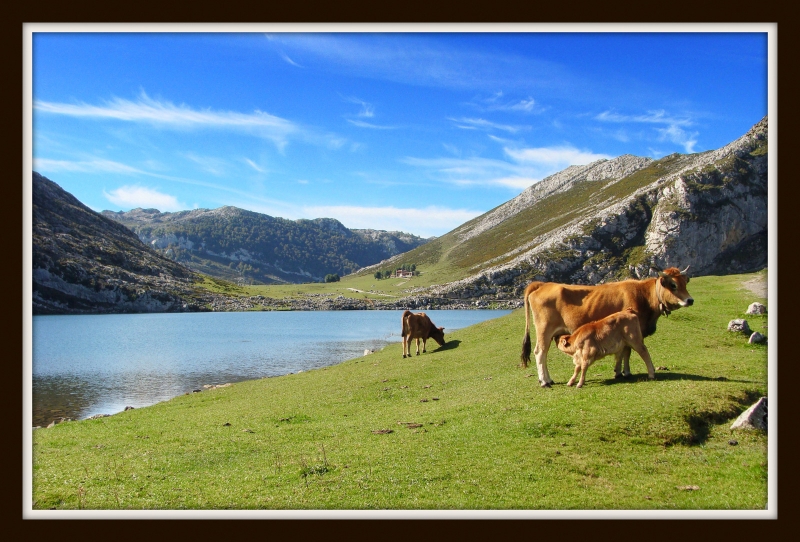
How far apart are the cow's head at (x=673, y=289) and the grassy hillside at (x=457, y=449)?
2.33 m

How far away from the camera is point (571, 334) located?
578 inches

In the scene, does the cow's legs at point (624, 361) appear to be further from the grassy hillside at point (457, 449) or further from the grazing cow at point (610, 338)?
the grassy hillside at point (457, 449)

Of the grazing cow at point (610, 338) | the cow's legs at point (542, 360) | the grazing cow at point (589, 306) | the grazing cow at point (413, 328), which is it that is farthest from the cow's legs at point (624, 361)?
the grazing cow at point (413, 328)

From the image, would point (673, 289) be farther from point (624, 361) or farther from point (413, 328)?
point (413, 328)

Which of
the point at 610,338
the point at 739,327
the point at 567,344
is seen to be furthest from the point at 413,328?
the point at 610,338

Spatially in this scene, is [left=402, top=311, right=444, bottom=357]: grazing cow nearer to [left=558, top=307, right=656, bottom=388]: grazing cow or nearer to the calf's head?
the calf's head

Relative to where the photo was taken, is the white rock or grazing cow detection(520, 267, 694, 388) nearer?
grazing cow detection(520, 267, 694, 388)

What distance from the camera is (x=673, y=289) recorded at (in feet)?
45.5

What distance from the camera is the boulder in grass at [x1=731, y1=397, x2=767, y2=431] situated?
10.6 meters

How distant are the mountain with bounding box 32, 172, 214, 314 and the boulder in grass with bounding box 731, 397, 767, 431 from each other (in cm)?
14365

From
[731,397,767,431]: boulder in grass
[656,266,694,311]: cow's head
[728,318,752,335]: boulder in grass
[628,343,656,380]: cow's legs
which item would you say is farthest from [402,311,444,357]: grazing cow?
[731,397,767,431]: boulder in grass

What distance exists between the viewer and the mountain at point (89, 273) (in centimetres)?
13838

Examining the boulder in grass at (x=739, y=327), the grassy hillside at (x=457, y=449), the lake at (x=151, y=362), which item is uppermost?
the boulder in grass at (x=739, y=327)

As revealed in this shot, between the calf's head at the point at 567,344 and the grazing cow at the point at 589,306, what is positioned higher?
the grazing cow at the point at 589,306
